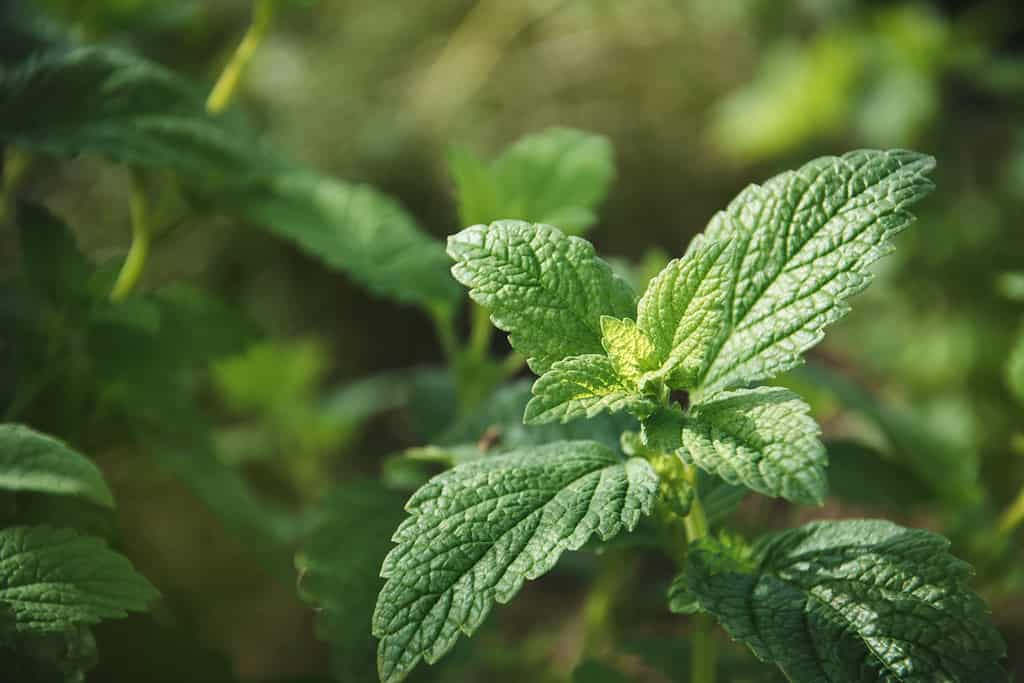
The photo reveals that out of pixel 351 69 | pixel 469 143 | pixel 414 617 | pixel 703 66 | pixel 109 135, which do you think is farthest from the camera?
pixel 703 66

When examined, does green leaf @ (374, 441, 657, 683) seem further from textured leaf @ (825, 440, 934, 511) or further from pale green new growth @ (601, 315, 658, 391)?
textured leaf @ (825, 440, 934, 511)

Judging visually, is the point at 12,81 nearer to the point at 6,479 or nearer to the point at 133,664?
the point at 6,479

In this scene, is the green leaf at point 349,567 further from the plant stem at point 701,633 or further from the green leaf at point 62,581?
the plant stem at point 701,633

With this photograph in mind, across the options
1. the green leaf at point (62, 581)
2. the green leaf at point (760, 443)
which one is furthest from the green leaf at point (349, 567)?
the green leaf at point (760, 443)

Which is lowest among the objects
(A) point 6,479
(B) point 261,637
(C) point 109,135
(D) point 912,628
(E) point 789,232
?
(B) point 261,637

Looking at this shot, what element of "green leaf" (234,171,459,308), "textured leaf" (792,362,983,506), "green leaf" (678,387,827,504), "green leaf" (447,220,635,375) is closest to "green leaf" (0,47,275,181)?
"green leaf" (234,171,459,308)

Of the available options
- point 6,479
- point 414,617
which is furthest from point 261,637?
point 414,617
